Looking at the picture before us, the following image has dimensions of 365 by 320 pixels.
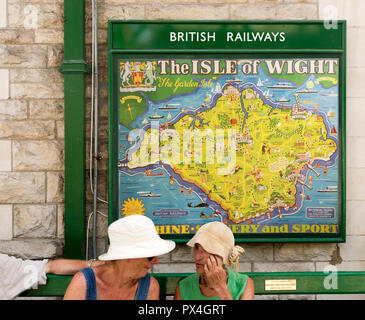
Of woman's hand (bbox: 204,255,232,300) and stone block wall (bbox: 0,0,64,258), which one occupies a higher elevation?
stone block wall (bbox: 0,0,64,258)

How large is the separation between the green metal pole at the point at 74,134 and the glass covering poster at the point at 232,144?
357 mm

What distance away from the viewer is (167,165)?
4.29 meters

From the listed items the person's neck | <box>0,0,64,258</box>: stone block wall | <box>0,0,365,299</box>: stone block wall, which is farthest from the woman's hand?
<box>0,0,64,258</box>: stone block wall

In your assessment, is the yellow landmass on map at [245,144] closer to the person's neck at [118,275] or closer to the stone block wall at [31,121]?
the stone block wall at [31,121]

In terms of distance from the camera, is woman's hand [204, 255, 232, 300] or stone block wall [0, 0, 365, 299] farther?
stone block wall [0, 0, 365, 299]

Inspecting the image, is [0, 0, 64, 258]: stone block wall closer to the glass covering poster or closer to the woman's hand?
the glass covering poster

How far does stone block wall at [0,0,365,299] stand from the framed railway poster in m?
0.18

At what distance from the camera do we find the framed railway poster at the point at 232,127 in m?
4.26

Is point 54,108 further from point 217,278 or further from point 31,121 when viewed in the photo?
point 217,278

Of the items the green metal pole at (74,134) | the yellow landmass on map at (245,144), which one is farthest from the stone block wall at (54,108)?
the yellow landmass on map at (245,144)

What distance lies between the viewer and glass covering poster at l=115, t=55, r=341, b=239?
4.27m

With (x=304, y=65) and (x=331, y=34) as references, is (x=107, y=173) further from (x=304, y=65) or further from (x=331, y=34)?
(x=331, y=34)

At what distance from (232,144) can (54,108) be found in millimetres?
1677

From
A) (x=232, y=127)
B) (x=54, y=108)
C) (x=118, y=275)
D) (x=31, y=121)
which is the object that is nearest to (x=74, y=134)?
(x=54, y=108)
